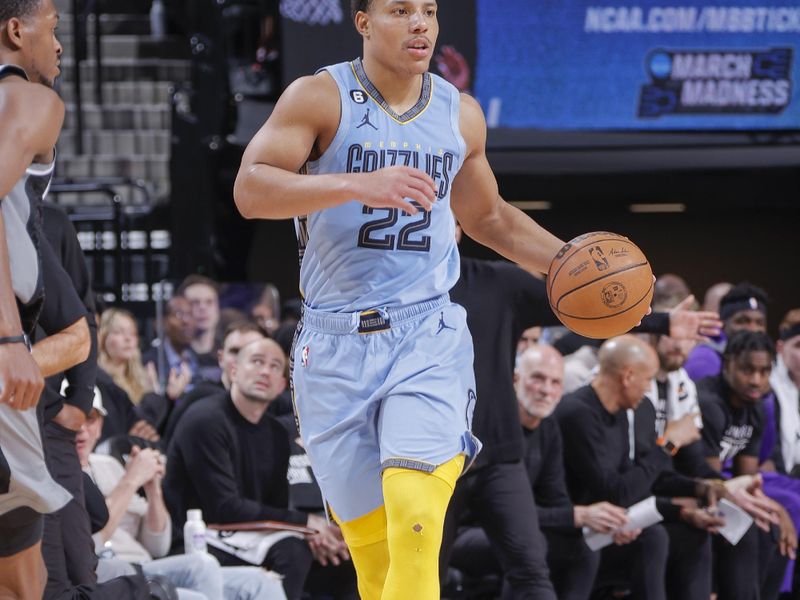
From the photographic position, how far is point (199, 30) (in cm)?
1088

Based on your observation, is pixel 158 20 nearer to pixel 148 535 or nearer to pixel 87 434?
pixel 148 535

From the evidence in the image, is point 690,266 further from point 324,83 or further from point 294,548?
point 324,83

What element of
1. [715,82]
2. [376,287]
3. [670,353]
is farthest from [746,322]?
[376,287]

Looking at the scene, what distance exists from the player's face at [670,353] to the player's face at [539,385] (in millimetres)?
1092

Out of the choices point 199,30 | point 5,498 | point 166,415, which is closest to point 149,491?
point 166,415

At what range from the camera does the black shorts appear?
3514 mm

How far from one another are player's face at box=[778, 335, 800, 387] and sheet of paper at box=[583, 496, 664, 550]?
1.85 m

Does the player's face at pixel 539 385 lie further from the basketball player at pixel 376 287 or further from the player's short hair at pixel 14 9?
the player's short hair at pixel 14 9

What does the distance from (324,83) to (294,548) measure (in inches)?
120

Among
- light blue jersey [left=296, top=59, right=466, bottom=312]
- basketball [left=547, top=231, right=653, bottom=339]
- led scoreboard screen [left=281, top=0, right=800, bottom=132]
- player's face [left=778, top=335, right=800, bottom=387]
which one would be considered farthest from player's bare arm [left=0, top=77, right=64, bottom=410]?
led scoreboard screen [left=281, top=0, right=800, bottom=132]

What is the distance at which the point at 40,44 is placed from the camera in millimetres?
3709

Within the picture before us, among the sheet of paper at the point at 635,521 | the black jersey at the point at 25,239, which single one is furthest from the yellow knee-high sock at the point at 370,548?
the sheet of paper at the point at 635,521

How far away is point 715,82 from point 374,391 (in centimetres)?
829

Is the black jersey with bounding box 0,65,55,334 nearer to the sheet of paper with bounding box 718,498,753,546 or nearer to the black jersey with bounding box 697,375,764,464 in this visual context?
the sheet of paper with bounding box 718,498,753,546
